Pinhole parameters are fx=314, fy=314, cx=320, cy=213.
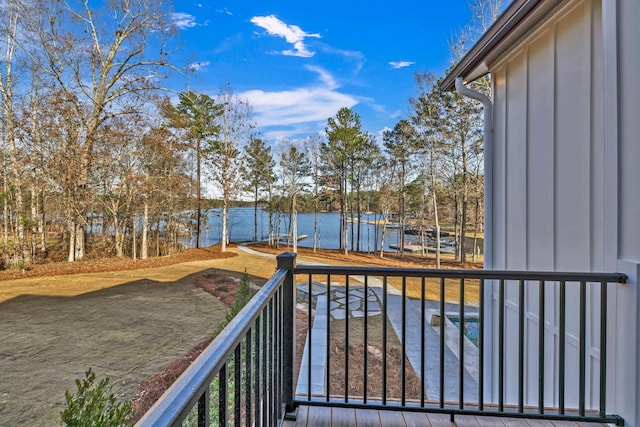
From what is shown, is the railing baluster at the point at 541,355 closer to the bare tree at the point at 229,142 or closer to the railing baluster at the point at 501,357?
the railing baluster at the point at 501,357

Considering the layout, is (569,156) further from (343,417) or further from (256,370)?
(256,370)

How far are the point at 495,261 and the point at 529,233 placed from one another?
67cm

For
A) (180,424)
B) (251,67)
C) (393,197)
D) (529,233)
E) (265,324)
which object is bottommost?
(265,324)

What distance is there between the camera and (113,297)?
6.51 m

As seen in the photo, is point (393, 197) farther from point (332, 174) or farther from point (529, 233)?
point (529, 233)

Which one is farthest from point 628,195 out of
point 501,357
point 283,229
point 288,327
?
point 283,229

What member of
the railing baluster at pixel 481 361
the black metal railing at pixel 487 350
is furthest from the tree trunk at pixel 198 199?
the railing baluster at pixel 481 361

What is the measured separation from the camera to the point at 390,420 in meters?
1.86

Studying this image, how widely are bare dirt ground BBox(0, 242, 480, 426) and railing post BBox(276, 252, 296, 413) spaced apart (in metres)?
2.03

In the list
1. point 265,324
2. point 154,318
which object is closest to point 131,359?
point 154,318

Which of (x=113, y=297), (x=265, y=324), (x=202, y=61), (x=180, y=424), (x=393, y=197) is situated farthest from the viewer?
(x=393, y=197)

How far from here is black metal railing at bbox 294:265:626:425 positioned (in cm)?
170

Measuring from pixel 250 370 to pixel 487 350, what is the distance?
299cm

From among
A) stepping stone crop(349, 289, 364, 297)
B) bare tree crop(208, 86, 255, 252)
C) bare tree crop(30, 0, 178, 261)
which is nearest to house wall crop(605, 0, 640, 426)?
stepping stone crop(349, 289, 364, 297)
